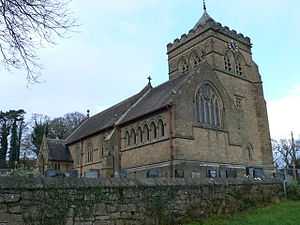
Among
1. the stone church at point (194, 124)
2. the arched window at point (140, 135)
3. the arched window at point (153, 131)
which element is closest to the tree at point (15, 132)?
the stone church at point (194, 124)

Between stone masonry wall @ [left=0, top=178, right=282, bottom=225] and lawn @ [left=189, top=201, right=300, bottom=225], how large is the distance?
1.61ft

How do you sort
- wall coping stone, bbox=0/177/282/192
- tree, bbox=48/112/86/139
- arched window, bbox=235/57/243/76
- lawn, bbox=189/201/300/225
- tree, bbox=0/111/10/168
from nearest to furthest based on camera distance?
wall coping stone, bbox=0/177/282/192, lawn, bbox=189/201/300/225, arched window, bbox=235/57/243/76, tree, bbox=0/111/10/168, tree, bbox=48/112/86/139

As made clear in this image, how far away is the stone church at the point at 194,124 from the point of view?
81.8 ft

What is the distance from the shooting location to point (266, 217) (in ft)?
37.5

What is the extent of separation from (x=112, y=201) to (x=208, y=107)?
802 inches

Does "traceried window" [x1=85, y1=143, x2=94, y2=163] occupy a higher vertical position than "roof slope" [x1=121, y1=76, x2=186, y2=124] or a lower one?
lower

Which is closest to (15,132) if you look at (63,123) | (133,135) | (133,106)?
(63,123)

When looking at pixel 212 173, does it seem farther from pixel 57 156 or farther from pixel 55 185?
pixel 57 156

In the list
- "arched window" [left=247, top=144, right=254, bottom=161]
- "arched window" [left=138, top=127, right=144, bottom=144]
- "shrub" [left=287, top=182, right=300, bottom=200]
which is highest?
"arched window" [left=138, top=127, right=144, bottom=144]

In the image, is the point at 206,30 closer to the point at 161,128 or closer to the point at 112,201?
the point at 161,128

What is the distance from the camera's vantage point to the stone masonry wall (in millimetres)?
7758

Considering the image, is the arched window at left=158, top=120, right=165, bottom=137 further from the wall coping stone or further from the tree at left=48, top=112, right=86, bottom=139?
the tree at left=48, top=112, right=86, bottom=139

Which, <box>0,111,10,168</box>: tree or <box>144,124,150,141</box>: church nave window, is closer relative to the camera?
<box>144,124,150,141</box>: church nave window

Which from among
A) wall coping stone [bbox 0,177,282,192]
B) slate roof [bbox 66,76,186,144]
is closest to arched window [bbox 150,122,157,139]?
slate roof [bbox 66,76,186,144]
